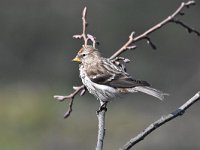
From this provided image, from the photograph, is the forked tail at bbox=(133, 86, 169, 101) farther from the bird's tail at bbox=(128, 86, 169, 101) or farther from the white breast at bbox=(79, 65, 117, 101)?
the white breast at bbox=(79, 65, 117, 101)

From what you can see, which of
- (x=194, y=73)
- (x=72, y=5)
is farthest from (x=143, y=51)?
(x=72, y=5)

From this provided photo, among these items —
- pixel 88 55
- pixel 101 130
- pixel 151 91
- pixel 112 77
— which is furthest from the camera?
pixel 112 77

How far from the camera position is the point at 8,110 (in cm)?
1307

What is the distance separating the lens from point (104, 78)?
541 cm

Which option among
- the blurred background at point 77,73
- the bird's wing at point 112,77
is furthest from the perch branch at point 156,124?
the blurred background at point 77,73

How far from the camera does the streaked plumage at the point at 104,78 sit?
5.06m

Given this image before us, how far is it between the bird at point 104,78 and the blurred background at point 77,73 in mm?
5867

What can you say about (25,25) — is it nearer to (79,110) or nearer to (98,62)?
(79,110)

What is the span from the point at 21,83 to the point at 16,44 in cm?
109

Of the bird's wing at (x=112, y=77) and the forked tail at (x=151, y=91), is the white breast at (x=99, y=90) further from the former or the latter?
the forked tail at (x=151, y=91)

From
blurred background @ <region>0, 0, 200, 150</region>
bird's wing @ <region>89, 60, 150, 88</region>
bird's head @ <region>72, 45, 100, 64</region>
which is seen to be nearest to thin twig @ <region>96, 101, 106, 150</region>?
bird's head @ <region>72, 45, 100, 64</region>

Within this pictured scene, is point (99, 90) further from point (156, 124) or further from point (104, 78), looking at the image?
point (156, 124)

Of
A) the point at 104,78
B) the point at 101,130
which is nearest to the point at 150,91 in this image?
the point at 104,78

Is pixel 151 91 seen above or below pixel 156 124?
above
